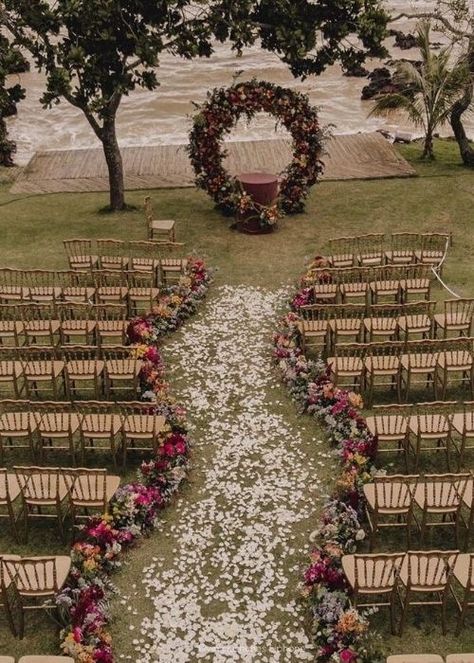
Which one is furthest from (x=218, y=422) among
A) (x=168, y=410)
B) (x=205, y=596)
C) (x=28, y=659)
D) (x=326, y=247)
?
(x=326, y=247)

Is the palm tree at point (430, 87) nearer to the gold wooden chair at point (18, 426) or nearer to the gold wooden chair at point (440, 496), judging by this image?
the gold wooden chair at point (440, 496)

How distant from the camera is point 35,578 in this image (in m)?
9.01

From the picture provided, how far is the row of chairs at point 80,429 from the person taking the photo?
11609 mm

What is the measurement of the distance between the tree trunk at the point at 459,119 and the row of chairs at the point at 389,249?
7834 mm

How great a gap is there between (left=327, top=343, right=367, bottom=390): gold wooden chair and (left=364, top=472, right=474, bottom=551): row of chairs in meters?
3.05

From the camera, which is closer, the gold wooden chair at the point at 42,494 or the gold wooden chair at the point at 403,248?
the gold wooden chair at the point at 42,494

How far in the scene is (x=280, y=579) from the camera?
10.0 meters

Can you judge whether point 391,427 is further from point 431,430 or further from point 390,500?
point 390,500

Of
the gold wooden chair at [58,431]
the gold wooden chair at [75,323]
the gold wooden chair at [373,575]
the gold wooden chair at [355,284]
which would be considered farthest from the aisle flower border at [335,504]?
the gold wooden chair at [58,431]

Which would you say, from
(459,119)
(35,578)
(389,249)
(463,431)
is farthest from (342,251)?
(35,578)

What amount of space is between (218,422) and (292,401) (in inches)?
56.9

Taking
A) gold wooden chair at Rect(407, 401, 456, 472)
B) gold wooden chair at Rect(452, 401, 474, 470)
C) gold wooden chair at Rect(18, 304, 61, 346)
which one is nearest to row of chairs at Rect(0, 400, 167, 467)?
gold wooden chair at Rect(18, 304, 61, 346)

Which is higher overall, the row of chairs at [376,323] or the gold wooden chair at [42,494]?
the row of chairs at [376,323]

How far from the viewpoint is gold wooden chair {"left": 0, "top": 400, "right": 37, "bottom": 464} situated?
1170cm
